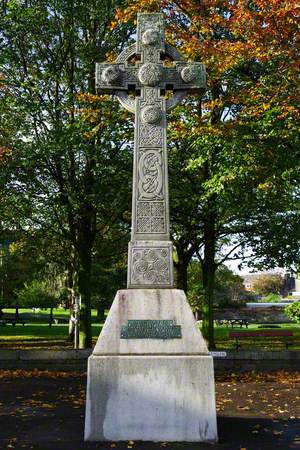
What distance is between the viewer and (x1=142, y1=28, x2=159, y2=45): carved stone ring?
24.9 ft

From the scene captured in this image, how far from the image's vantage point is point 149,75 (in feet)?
24.5

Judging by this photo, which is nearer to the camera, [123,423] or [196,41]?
[123,423]

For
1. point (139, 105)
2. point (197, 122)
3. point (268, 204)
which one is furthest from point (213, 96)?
point (139, 105)

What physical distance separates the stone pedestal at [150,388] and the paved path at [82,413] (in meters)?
0.19

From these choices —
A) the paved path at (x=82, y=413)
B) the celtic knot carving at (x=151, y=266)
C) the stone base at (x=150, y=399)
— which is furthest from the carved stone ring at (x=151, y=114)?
the paved path at (x=82, y=413)

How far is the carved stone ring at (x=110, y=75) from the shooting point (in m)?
7.47

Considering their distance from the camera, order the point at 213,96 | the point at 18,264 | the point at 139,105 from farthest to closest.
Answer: the point at 18,264 → the point at 213,96 → the point at 139,105

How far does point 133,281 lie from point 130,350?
925 mm

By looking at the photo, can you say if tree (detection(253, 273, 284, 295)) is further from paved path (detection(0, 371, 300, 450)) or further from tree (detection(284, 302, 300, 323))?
paved path (detection(0, 371, 300, 450))

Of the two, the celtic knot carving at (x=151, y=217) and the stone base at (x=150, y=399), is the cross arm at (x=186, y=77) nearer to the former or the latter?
the celtic knot carving at (x=151, y=217)

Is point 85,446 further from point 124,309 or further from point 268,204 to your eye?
point 268,204

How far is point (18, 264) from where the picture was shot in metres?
34.4

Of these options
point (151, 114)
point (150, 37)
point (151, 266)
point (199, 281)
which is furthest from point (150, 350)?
point (199, 281)

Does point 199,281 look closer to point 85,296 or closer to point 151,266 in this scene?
point 85,296
